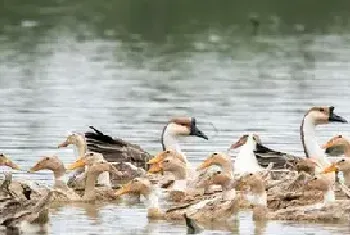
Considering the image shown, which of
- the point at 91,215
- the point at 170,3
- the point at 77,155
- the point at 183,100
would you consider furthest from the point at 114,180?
the point at 170,3

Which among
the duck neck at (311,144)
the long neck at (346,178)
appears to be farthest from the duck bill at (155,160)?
the long neck at (346,178)

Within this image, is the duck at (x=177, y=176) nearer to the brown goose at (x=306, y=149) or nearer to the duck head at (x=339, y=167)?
the brown goose at (x=306, y=149)

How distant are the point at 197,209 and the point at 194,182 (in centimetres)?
192

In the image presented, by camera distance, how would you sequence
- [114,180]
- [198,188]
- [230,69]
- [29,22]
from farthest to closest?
[29,22]
[230,69]
[114,180]
[198,188]

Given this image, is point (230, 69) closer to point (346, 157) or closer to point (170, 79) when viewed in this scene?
point (170, 79)

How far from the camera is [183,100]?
3381 centimetres

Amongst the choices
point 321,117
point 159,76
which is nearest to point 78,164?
point 321,117

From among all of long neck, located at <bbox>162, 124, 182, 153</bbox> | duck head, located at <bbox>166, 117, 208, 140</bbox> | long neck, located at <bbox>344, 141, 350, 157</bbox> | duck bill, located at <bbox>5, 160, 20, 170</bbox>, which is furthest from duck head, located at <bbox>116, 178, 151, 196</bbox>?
long neck, located at <bbox>344, 141, 350, 157</bbox>

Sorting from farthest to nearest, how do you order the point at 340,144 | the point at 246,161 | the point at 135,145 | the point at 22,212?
the point at 135,145, the point at 340,144, the point at 246,161, the point at 22,212

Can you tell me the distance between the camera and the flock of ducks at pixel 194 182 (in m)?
20.0

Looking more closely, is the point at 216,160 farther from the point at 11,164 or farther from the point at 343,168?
the point at 11,164

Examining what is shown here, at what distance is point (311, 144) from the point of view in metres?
23.8

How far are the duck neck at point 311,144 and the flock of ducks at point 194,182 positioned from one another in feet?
0.05

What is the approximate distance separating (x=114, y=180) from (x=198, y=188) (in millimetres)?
2137
